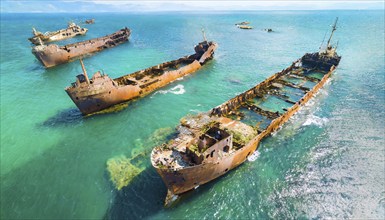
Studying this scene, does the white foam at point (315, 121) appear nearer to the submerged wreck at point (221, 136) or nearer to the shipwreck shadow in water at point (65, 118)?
the submerged wreck at point (221, 136)

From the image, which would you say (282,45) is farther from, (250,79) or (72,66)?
(72,66)

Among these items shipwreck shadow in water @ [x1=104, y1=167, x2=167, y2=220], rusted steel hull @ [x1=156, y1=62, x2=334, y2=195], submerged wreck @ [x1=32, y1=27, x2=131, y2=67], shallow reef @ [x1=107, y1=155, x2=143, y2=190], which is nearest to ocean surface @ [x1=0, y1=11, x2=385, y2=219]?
shipwreck shadow in water @ [x1=104, y1=167, x2=167, y2=220]

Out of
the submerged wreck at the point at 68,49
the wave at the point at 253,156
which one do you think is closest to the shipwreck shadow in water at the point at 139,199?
the wave at the point at 253,156

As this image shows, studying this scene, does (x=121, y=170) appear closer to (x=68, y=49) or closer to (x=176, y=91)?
(x=176, y=91)

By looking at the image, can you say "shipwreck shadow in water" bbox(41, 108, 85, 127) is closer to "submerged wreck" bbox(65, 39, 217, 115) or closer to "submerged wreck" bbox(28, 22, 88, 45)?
"submerged wreck" bbox(65, 39, 217, 115)

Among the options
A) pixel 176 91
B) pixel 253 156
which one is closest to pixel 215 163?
pixel 253 156

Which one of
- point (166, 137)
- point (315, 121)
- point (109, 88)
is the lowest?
point (315, 121)
